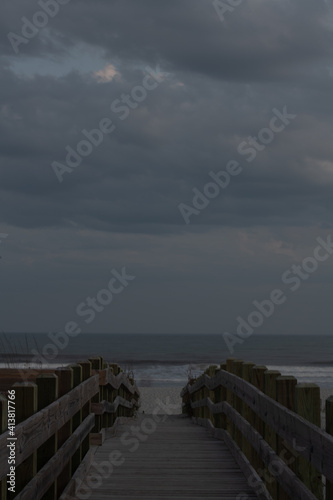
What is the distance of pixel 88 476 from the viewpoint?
614 centimetres

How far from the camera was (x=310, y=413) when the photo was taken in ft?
12.5

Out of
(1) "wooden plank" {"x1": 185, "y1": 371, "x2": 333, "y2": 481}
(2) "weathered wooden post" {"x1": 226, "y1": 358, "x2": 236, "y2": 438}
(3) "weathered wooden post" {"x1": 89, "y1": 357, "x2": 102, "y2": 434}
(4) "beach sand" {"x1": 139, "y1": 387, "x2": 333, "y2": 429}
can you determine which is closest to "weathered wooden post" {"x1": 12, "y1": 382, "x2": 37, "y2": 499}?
(1) "wooden plank" {"x1": 185, "y1": 371, "x2": 333, "y2": 481}

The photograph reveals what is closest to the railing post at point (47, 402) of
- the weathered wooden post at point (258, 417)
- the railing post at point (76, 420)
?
the railing post at point (76, 420)

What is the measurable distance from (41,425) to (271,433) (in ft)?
6.04

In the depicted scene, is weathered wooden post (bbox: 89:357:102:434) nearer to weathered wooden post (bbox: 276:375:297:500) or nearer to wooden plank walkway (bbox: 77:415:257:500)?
wooden plank walkway (bbox: 77:415:257:500)

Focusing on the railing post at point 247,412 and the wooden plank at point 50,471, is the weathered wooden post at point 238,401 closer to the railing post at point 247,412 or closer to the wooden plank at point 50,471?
the railing post at point 247,412

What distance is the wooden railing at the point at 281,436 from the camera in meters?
3.40

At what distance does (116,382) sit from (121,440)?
1.09 meters

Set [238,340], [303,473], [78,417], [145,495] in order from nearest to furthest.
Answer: [303,473]
[145,495]
[78,417]
[238,340]

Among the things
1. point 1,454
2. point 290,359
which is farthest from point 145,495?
point 290,359

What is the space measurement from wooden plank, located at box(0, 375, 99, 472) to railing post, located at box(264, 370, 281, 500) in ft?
4.90

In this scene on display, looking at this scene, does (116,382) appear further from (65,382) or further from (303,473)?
(303,473)

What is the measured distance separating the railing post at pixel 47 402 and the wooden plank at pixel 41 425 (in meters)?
0.07

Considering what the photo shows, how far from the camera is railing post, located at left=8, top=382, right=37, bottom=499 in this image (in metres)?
3.67
